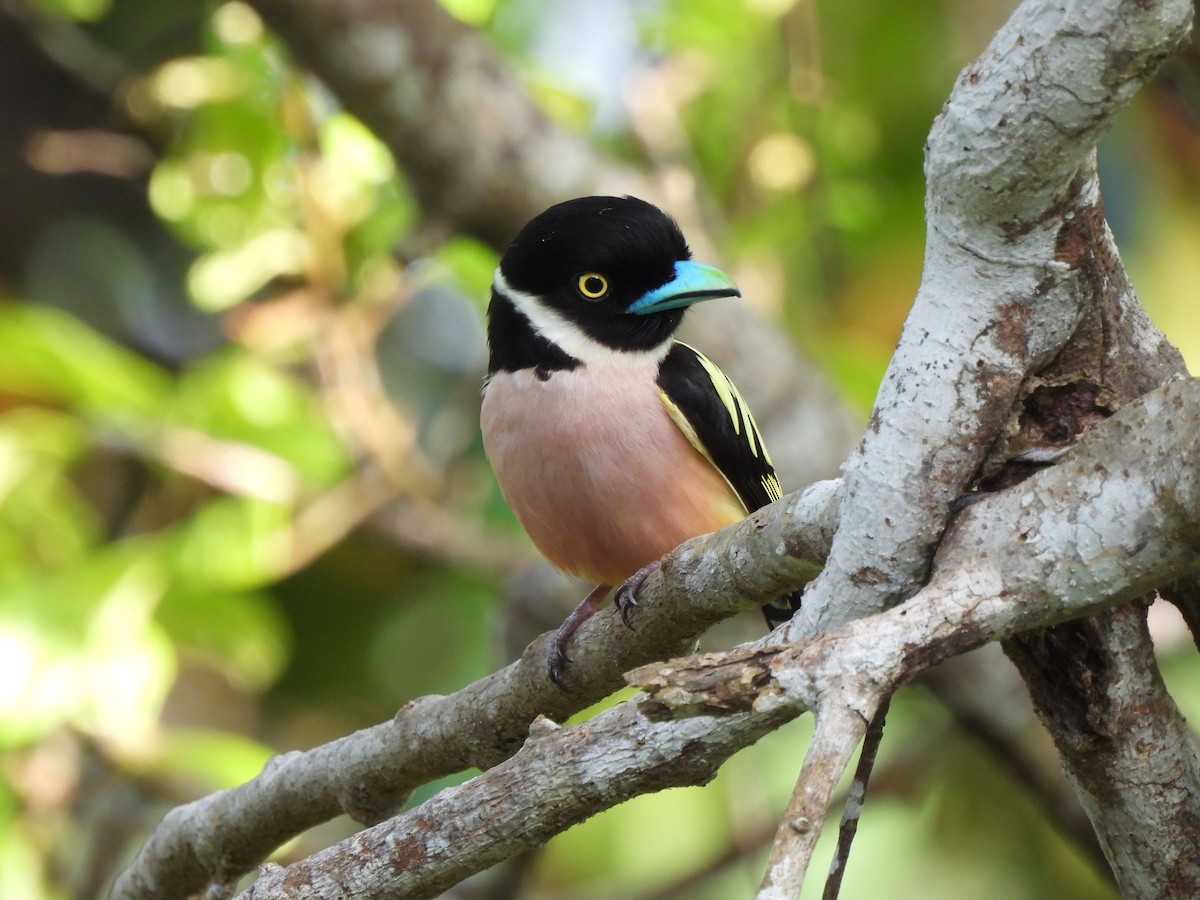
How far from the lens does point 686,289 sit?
3871mm

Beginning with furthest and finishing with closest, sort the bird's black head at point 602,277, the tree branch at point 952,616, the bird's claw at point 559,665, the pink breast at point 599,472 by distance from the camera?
1. the bird's black head at point 602,277
2. the pink breast at point 599,472
3. the bird's claw at point 559,665
4. the tree branch at point 952,616

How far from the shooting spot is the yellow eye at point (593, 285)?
4.08m

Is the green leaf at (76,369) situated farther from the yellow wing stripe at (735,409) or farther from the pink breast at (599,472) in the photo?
the yellow wing stripe at (735,409)

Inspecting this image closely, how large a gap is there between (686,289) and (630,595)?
3.91ft

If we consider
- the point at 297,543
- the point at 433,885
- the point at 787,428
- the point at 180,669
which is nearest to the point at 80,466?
the point at 180,669

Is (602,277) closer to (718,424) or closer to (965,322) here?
(718,424)

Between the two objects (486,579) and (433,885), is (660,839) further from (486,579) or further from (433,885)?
(433,885)

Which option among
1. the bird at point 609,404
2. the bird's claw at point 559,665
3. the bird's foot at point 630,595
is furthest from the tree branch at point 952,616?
the bird at point 609,404

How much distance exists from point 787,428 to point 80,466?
396 cm

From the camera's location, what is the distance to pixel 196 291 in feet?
18.1

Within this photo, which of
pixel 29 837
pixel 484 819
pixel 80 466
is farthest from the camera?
pixel 80 466

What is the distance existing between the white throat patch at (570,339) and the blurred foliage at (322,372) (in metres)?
1.31

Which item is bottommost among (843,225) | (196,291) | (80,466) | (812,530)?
(812,530)

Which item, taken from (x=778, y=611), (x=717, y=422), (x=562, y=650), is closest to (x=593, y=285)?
(x=717, y=422)
